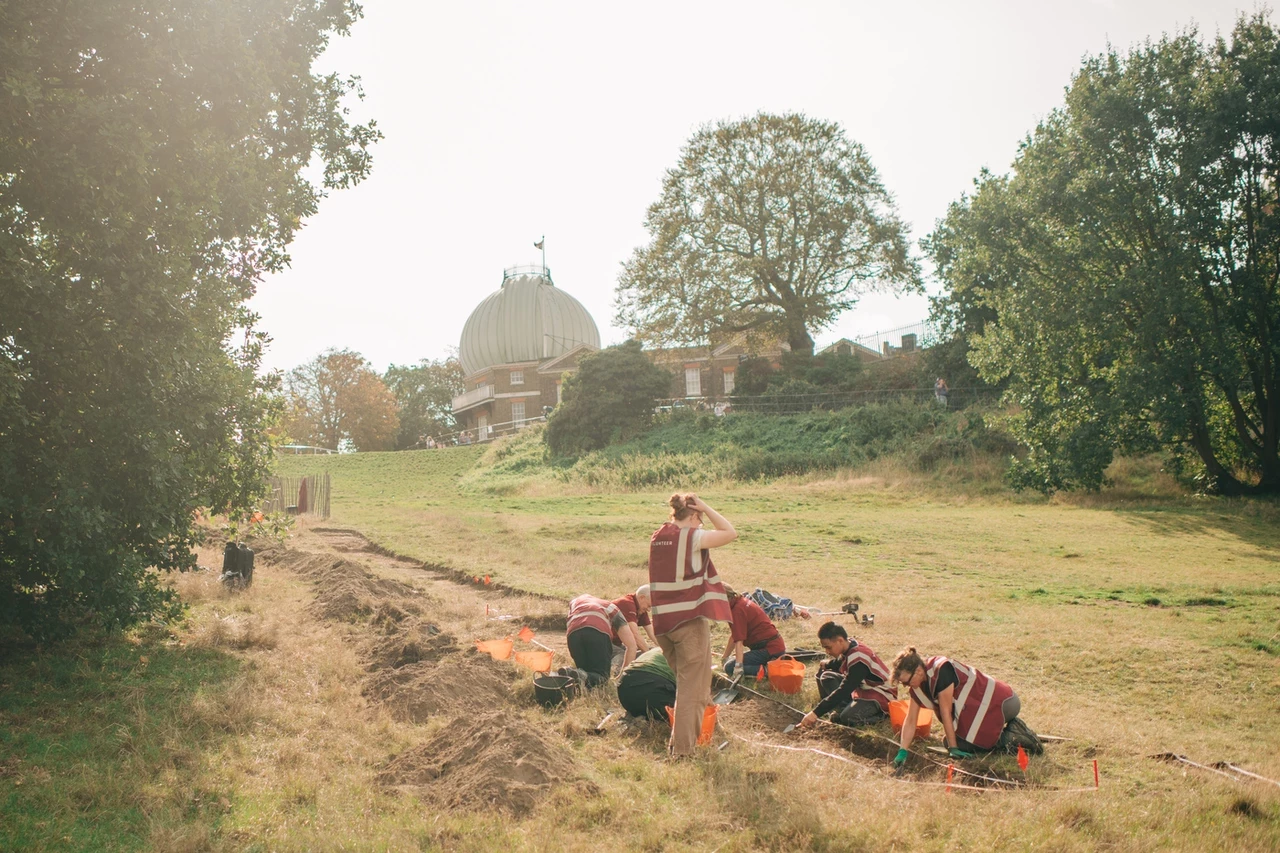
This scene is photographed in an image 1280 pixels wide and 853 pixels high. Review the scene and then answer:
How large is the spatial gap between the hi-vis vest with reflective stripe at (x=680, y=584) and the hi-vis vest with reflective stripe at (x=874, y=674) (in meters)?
1.91

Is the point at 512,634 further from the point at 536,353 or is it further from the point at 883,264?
the point at 536,353

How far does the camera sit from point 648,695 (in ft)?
25.9

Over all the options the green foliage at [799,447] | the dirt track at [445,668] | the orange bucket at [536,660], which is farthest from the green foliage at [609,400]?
the orange bucket at [536,660]

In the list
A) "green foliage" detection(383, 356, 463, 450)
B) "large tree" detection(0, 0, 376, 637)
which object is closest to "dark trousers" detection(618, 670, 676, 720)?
"large tree" detection(0, 0, 376, 637)

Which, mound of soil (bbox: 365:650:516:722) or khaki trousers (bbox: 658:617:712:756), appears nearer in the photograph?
khaki trousers (bbox: 658:617:712:756)

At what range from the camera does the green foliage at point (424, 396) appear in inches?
3132

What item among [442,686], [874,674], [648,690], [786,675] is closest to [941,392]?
[786,675]

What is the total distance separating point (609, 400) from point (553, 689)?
115 ft

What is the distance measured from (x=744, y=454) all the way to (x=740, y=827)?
98.6 ft

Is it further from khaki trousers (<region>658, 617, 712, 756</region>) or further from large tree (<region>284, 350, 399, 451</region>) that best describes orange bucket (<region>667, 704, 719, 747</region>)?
large tree (<region>284, 350, 399, 451</region>)

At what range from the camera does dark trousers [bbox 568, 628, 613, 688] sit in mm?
9133

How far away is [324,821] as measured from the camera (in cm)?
575

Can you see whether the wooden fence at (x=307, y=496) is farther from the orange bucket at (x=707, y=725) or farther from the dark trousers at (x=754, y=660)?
the orange bucket at (x=707, y=725)

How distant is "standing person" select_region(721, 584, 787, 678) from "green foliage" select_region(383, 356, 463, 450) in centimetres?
7073
